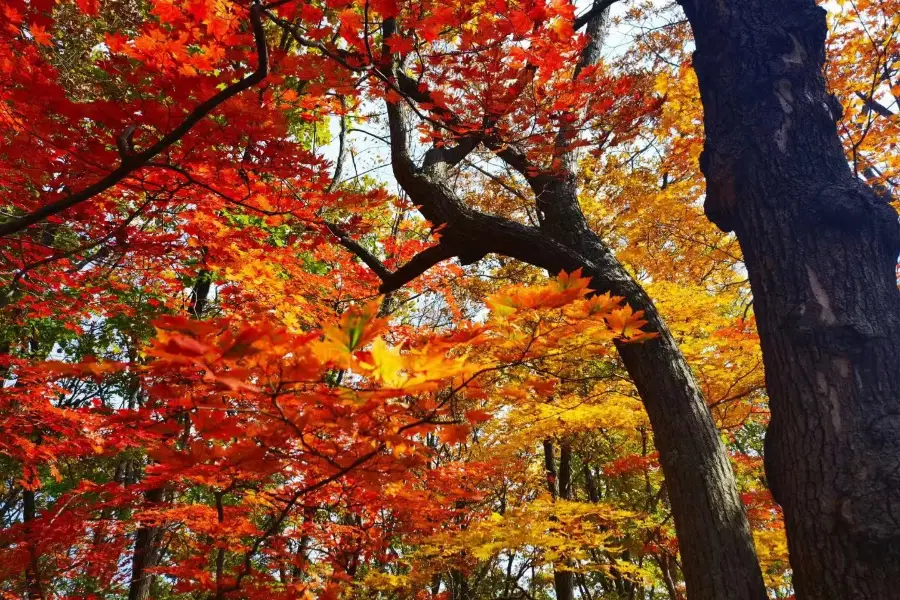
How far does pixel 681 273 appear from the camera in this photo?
8070mm

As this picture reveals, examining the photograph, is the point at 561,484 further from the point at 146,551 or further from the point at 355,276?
the point at 146,551

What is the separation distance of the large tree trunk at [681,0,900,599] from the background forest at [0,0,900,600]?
0.15 metres

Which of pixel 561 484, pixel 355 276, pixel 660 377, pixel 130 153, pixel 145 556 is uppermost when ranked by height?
pixel 355 276

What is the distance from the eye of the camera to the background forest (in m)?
1.65

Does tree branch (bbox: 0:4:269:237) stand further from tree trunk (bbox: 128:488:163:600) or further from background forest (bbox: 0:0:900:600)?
tree trunk (bbox: 128:488:163:600)

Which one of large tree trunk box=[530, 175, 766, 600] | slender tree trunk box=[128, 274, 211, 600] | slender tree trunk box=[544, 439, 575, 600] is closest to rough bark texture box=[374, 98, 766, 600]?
large tree trunk box=[530, 175, 766, 600]

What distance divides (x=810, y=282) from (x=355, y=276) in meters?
4.42

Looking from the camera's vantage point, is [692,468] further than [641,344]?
No

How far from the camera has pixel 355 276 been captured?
559 centimetres

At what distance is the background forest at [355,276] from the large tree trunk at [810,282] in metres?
0.15

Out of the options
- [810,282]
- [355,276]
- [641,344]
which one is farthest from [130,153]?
[355,276]

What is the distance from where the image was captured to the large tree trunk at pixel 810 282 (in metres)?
1.70

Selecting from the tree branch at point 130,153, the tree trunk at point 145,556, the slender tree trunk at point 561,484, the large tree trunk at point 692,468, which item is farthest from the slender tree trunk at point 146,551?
the slender tree trunk at point 561,484

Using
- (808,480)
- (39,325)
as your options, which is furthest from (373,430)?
(39,325)
